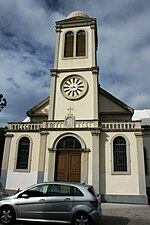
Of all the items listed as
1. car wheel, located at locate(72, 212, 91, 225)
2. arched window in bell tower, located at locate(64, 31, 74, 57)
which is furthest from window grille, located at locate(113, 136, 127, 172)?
arched window in bell tower, located at locate(64, 31, 74, 57)

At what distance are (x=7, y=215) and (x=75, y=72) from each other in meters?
13.4

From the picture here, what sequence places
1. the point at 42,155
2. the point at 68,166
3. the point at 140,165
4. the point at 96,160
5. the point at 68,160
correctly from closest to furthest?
the point at 140,165 → the point at 96,160 → the point at 68,166 → the point at 68,160 → the point at 42,155

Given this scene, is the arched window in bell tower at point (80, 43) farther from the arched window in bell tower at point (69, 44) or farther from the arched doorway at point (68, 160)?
the arched doorway at point (68, 160)

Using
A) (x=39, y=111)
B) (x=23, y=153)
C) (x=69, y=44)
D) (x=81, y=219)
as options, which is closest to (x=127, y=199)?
(x=81, y=219)

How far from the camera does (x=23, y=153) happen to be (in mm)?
15586

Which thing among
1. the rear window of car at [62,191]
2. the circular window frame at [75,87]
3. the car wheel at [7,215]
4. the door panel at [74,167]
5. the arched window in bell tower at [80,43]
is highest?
the arched window in bell tower at [80,43]

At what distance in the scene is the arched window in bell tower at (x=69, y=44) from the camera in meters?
19.2

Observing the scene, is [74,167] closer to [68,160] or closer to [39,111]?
[68,160]

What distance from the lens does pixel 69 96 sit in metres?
17.2

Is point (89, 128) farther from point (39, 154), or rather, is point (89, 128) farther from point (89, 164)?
point (39, 154)

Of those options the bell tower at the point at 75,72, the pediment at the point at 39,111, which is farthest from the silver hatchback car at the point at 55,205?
the pediment at the point at 39,111

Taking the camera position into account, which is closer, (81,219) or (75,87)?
(81,219)

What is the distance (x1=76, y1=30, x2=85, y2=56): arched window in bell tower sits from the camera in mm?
18858

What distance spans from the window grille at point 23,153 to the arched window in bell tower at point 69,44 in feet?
29.3
